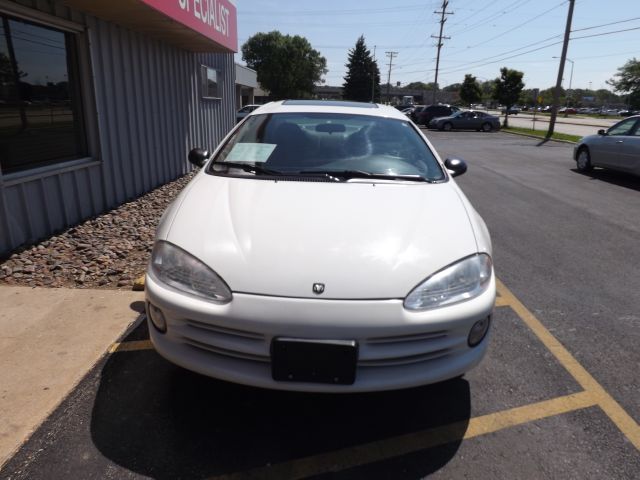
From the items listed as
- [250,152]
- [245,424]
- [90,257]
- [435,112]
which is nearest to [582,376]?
[245,424]

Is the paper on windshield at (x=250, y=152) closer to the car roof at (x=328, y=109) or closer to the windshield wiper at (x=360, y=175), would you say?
the windshield wiper at (x=360, y=175)

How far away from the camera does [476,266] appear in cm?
238

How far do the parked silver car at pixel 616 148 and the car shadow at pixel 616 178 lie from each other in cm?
25

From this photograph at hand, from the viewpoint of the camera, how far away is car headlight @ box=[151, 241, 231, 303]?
2180 millimetres

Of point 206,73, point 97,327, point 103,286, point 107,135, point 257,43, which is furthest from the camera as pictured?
point 257,43

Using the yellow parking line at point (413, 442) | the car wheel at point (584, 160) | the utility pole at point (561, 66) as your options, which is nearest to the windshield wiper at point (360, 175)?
the yellow parking line at point (413, 442)

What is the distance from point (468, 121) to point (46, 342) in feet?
101

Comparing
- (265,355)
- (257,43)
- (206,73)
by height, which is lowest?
(265,355)

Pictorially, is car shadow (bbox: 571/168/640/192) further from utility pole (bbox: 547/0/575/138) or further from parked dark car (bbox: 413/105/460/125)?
parked dark car (bbox: 413/105/460/125)

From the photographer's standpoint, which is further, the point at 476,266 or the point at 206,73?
the point at 206,73

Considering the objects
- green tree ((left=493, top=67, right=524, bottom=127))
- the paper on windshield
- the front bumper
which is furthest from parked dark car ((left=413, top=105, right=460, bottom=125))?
the front bumper

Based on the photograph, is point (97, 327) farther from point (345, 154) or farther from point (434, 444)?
point (434, 444)

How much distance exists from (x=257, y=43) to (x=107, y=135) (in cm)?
8884

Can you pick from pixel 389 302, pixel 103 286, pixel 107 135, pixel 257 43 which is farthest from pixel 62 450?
pixel 257 43
